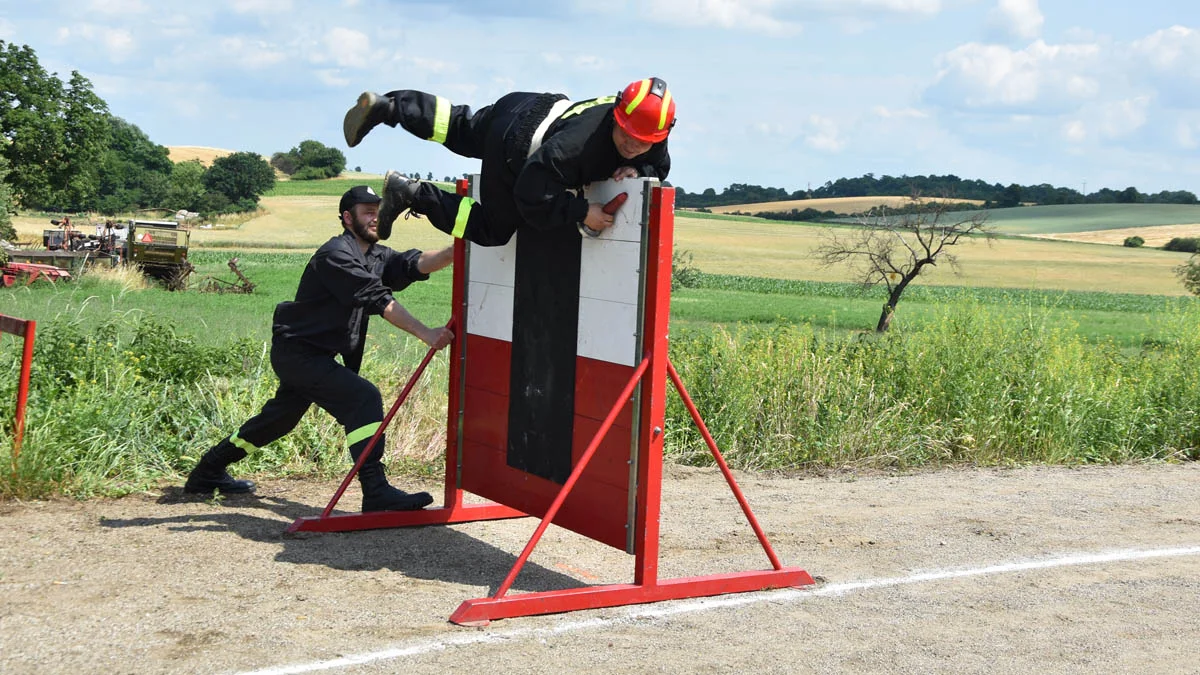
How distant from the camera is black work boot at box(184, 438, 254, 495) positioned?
7535mm

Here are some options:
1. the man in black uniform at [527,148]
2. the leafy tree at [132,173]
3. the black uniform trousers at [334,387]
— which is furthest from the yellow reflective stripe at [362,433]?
the leafy tree at [132,173]

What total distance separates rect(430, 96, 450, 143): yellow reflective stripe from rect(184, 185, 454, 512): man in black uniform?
68 centimetres

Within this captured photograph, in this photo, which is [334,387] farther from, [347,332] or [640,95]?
[640,95]

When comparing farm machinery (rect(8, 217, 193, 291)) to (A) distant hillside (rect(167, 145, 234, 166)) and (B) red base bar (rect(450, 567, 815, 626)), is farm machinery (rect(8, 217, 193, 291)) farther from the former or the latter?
(A) distant hillside (rect(167, 145, 234, 166))

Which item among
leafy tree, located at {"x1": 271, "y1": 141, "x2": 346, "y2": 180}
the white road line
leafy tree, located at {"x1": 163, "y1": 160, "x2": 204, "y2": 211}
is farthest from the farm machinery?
leafy tree, located at {"x1": 271, "y1": 141, "x2": 346, "y2": 180}

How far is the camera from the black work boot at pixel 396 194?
6406mm

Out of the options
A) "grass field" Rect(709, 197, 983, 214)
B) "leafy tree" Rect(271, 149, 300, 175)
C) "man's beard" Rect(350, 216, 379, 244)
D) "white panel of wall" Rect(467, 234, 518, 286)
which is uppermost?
"leafy tree" Rect(271, 149, 300, 175)

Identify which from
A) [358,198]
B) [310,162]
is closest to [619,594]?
[358,198]

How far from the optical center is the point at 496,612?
5.41m

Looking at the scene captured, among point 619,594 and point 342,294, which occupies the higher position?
point 342,294

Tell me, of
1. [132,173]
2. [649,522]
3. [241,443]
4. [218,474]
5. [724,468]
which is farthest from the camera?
[132,173]

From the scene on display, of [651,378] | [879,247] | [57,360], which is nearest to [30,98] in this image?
[879,247]

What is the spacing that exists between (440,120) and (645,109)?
5.30 feet

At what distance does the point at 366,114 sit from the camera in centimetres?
666
